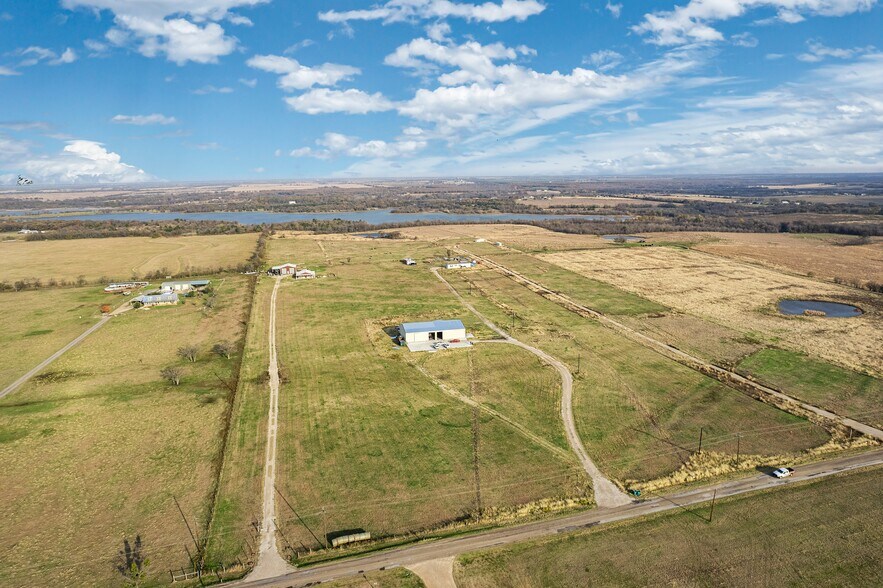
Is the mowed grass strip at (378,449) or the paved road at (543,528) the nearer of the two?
the paved road at (543,528)

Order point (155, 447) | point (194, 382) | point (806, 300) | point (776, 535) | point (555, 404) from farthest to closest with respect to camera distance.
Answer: point (806, 300)
point (194, 382)
point (555, 404)
point (155, 447)
point (776, 535)

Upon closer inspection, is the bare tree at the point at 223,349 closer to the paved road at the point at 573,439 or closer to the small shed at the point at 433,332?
the small shed at the point at 433,332

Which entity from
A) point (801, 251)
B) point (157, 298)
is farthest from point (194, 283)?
point (801, 251)

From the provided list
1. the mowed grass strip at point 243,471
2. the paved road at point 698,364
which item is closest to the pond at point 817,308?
the paved road at point 698,364

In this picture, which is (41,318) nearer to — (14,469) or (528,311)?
(14,469)

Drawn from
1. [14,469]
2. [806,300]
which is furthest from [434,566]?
[806,300]

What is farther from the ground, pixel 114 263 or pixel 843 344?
pixel 114 263

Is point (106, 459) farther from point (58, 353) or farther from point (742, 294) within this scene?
point (742, 294)
